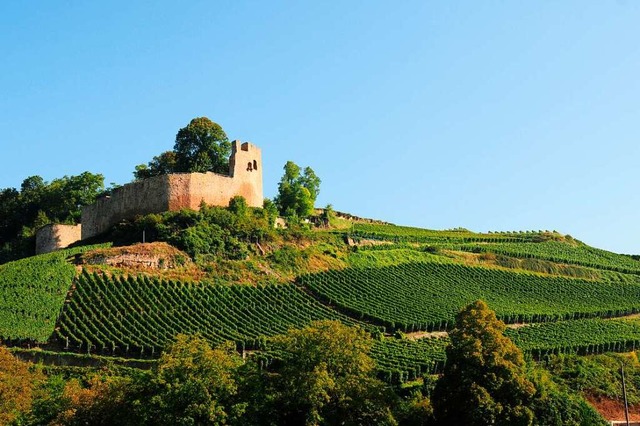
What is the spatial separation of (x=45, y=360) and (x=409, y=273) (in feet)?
100

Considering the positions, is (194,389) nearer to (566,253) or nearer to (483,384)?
(483,384)

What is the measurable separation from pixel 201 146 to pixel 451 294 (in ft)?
75.1

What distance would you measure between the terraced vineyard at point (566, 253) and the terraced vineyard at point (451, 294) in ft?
17.7

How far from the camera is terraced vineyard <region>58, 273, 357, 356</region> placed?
43094 mm

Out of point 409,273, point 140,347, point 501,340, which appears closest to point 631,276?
point 409,273

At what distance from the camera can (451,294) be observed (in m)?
60.4

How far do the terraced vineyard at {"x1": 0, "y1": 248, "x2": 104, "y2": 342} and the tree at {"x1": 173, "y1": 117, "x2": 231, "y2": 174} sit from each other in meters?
18.3

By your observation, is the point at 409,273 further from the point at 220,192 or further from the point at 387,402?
the point at 387,402

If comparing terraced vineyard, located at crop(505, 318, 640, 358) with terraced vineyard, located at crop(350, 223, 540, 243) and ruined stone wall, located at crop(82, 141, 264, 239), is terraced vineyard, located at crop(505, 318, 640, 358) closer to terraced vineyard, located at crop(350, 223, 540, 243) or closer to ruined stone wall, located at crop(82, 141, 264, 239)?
terraced vineyard, located at crop(350, 223, 540, 243)

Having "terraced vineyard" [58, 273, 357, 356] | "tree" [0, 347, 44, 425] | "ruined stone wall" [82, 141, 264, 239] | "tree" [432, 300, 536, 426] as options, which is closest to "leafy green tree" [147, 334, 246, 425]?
"tree" [0, 347, 44, 425]

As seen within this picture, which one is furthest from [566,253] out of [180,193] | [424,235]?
[180,193]

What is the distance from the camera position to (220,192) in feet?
206

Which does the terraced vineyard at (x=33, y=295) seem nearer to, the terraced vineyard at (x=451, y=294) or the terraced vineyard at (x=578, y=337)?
the terraced vineyard at (x=451, y=294)

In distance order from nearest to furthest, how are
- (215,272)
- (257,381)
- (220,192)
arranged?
(257,381) < (215,272) < (220,192)
